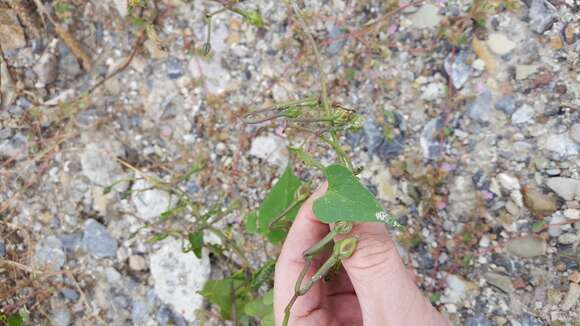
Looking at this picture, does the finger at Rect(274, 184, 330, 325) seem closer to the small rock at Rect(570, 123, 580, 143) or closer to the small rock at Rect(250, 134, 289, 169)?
the small rock at Rect(250, 134, 289, 169)

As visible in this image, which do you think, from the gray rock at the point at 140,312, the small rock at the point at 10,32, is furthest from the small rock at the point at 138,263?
the small rock at the point at 10,32

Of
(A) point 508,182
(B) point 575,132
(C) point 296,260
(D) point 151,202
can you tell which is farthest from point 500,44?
(D) point 151,202

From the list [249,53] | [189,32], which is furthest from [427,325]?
[189,32]

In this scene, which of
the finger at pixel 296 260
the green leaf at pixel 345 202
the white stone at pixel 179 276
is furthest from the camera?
the white stone at pixel 179 276

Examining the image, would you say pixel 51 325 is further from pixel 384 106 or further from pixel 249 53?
pixel 384 106

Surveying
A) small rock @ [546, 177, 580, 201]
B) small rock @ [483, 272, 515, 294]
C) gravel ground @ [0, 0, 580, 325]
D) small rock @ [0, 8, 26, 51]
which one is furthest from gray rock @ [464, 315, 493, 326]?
small rock @ [0, 8, 26, 51]

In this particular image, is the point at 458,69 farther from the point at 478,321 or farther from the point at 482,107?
the point at 478,321

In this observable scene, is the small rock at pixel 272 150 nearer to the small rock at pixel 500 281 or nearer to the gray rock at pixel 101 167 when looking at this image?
the gray rock at pixel 101 167

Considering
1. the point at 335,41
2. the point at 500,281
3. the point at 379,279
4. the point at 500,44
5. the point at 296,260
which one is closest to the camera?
the point at 379,279
